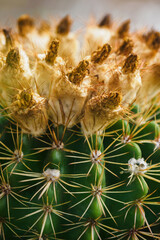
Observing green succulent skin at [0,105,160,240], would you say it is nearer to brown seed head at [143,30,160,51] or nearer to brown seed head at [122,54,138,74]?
brown seed head at [122,54,138,74]

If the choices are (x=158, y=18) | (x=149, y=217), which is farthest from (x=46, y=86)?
(x=158, y=18)

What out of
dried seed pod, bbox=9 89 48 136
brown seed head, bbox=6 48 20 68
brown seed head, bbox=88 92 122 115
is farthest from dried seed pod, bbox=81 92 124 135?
brown seed head, bbox=6 48 20 68

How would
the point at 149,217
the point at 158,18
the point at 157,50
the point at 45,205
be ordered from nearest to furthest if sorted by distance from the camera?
the point at 45,205
the point at 149,217
the point at 157,50
the point at 158,18

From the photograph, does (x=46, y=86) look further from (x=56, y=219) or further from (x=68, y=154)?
(x=56, y=219)

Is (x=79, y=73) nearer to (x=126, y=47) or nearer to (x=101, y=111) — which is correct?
(x=101, y=111)

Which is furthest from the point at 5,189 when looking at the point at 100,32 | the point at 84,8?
the point at 84,8
